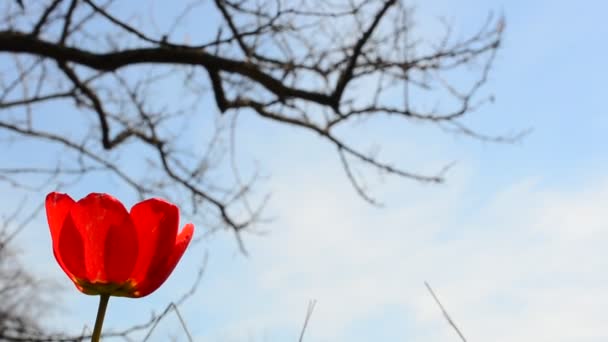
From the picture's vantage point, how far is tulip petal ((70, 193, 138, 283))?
0.49 meters

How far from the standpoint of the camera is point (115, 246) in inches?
19.4

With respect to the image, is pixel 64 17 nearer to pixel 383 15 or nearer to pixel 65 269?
pixel 383 15

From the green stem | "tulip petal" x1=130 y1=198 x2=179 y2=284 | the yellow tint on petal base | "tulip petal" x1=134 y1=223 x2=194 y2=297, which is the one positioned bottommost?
the green stem

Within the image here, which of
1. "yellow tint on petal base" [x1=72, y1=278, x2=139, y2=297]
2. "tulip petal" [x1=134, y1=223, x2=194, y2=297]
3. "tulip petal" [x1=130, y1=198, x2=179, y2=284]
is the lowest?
"yellow tint on petal base" [x1=72, y1=278, x2=139, y2=297]

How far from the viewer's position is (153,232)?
507 mm

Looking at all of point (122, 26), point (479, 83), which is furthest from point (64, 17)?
point (479, 83)

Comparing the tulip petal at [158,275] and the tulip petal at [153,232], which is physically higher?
the tulip petal at [153,232]

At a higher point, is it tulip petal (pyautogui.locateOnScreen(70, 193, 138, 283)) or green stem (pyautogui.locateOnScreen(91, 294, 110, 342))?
tulip petal (pyautogui.locateOnScreen(70, 193, 138, 283))

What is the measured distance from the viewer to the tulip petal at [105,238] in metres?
0.49

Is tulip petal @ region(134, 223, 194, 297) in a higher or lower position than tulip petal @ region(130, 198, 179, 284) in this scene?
lower

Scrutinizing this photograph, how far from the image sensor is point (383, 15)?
2.49m

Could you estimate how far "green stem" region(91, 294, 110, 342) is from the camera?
428mm

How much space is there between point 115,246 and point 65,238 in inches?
1.5

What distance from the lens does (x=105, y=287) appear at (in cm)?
50
